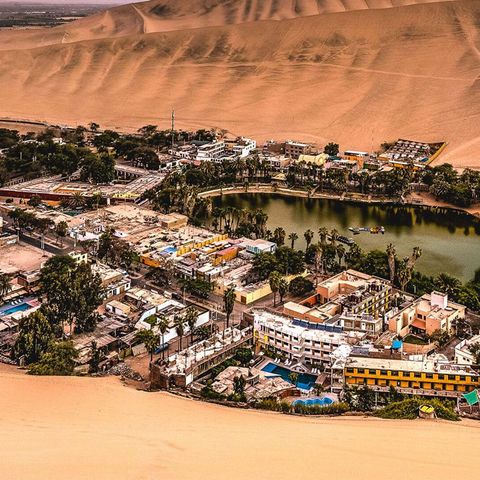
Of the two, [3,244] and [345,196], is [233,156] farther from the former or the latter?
[3,244]

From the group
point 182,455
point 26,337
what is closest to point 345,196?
point 26,337

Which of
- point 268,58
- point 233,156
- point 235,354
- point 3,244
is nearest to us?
point 235,354

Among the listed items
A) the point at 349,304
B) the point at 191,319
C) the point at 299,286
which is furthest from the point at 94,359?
the point at 299,286

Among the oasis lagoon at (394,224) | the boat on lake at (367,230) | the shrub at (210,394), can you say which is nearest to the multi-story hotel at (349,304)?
the oasis lagoon at (394,224)

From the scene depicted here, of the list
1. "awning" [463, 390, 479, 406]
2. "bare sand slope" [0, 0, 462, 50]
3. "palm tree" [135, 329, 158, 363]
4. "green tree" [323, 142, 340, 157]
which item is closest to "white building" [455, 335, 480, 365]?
"awning" [463, 390, 479, 406]

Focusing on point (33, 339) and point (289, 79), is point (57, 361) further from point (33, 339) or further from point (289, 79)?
point (289, 79)

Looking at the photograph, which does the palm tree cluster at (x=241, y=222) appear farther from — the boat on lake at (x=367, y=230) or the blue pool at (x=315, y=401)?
the blue pool at (x=315, y=401)
